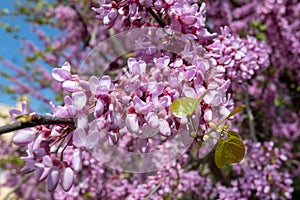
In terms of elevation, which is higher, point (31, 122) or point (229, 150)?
point (31, 122)

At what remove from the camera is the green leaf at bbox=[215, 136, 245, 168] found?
81cm

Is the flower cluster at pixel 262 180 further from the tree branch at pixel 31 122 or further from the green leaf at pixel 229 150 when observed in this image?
the tree branch at pixel 31 122

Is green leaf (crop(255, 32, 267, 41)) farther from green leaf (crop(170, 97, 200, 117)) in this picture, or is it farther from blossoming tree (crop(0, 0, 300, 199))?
green leaf (crop(170, 97, 200, 117))

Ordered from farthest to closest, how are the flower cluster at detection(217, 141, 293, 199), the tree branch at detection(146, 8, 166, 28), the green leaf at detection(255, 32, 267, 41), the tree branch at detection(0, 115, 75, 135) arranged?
the green leaf at detection(255, 32, 267, 41)
the flower cluster at detection(217, 141, 293, 199)
the tree branch at detection(146, 8, 166, 28)
the tree branch at detection(0, 115, 75, 135)

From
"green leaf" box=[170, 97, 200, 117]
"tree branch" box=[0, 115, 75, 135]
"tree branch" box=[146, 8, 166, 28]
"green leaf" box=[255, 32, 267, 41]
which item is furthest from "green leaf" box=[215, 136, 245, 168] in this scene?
"green leaf" box=[255, 32, 267, 41]

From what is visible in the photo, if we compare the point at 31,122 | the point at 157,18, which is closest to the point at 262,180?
the point at 157,18

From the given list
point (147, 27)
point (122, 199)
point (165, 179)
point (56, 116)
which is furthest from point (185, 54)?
point (122, 199)

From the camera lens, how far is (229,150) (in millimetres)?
828

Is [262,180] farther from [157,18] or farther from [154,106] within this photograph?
[154,106]

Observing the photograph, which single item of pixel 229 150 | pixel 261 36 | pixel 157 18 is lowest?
pixel 261 36

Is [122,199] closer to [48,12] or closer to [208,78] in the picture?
[208,78]

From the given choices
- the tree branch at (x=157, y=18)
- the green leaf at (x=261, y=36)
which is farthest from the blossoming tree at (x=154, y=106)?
the green leaf at (x=261, y=36)

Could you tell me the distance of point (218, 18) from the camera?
2967 millimetres

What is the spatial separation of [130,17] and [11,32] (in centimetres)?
517
